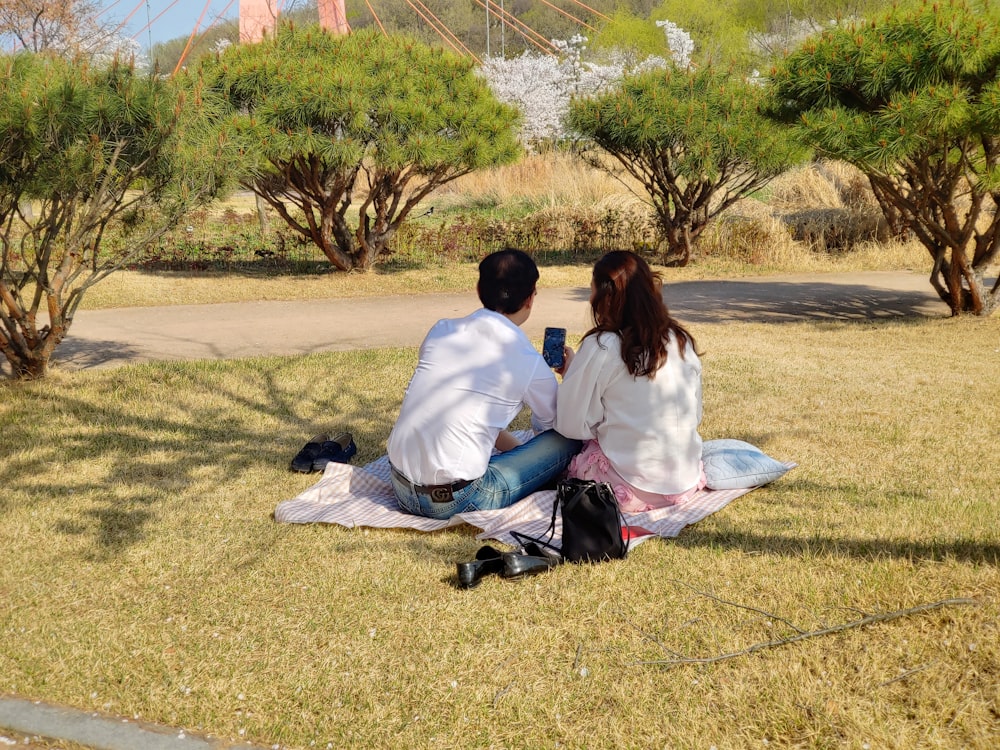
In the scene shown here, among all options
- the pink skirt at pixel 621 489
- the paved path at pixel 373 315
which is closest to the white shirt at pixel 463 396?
the pink skirt at pixel 621 489

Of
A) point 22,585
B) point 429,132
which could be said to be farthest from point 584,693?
point 429,132

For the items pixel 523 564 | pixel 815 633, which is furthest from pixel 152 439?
pixel 815 633

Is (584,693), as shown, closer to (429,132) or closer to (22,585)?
(22,585)

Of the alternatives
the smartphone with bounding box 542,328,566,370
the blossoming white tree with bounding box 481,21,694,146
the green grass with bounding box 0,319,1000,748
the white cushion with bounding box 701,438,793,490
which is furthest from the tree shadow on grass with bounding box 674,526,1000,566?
the blossoming white tree with bounding box 481,21,694,146

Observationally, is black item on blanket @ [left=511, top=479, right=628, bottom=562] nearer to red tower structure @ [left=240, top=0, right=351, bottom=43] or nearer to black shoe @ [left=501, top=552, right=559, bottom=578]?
black shoe @ [left=501, top=552, right=559, bottom=578]

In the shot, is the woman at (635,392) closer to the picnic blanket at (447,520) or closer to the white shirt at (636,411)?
the white shirt at (636,411)

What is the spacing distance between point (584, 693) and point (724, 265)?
12.3m

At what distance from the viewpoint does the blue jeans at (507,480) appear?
13.4ft

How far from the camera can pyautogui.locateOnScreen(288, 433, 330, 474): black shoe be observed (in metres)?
4.93

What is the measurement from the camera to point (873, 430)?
5.43 m

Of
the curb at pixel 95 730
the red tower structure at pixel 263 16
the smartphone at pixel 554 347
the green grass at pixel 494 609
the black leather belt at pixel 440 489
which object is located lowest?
the curb at pixel 95 730

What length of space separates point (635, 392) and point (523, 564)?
A: 91cm

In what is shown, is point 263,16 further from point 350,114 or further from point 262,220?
point 350,114

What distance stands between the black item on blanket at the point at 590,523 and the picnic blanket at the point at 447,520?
0.21 metres
